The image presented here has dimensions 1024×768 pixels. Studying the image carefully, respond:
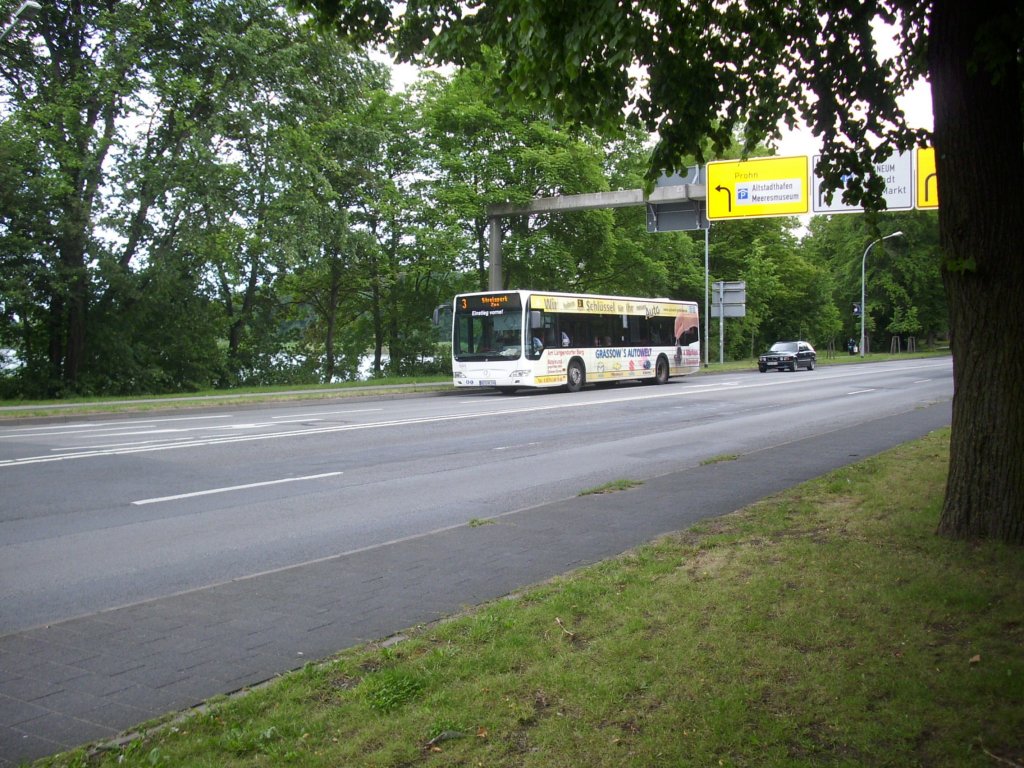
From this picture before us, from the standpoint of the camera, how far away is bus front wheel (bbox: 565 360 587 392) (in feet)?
96.7

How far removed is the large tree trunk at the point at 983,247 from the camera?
586 cm

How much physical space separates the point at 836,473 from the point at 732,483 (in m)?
1.15

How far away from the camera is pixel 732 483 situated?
387 inches

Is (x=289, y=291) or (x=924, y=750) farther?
(x=289, y=291)

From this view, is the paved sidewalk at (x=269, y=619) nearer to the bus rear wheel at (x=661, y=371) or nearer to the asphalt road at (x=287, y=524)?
the asphalt road at (x=287, y=524)

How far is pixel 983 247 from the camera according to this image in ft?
19.3

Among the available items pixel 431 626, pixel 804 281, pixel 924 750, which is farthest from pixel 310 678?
pixel 804 281

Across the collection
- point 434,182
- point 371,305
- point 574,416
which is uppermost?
point 434,182

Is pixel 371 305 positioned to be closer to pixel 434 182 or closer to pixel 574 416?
pixel 434 182

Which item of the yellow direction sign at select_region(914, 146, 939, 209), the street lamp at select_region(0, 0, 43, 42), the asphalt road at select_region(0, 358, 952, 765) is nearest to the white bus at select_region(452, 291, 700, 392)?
the asphalt road at select_region(0, 358, 952, 765)

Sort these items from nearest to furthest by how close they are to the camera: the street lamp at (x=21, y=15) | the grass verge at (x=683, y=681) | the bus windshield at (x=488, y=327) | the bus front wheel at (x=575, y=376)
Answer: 1. the grass verge at (x=683, y=681)
2. the street lamp at (x=21, y=15)
3. the bus windshield at (x=488, y=327)
4. the bus front wheel at (x=575, y=376)

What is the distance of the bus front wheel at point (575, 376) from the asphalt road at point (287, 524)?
10164 millimetres

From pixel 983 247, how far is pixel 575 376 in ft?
78.3

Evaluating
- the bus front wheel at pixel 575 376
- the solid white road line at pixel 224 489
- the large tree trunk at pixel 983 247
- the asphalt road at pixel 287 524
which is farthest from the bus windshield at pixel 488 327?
the large tree trunk at pixel 983 247
